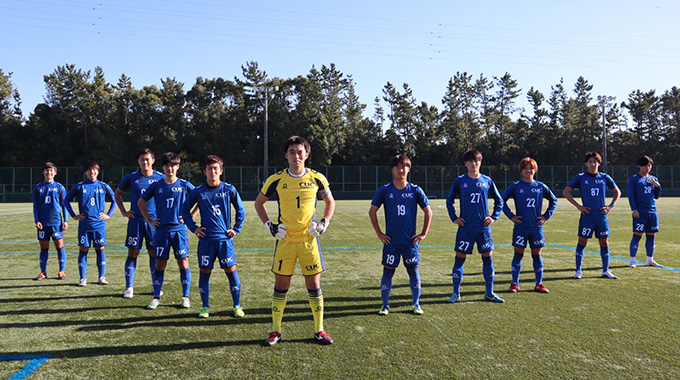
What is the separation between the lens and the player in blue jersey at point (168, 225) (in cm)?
582

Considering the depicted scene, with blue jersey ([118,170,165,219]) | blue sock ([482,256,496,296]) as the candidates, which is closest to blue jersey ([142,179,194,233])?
blue jersey ([118,170,165,219])

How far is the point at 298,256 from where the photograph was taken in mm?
4512

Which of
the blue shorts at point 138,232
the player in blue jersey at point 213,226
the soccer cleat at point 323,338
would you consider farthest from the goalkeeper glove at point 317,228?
the blue shorts at point 138,232

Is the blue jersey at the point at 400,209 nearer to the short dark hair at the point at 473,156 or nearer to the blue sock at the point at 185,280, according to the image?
the short dark hair at the point at 473,156

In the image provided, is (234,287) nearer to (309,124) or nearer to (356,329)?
(356,329)

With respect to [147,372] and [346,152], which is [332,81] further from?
[147,372]

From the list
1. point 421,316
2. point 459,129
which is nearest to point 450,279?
point 421,316

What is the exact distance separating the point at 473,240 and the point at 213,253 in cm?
343

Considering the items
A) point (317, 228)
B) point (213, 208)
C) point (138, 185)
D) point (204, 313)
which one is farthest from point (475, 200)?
point (138, 185)

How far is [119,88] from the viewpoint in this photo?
55.8m

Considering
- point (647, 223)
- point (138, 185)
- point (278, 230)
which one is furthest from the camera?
point (647, 223)

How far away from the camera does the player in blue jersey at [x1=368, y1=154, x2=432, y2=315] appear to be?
5391mm

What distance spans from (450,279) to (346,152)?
155ft

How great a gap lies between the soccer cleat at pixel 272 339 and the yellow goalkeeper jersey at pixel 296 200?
3.18ft
